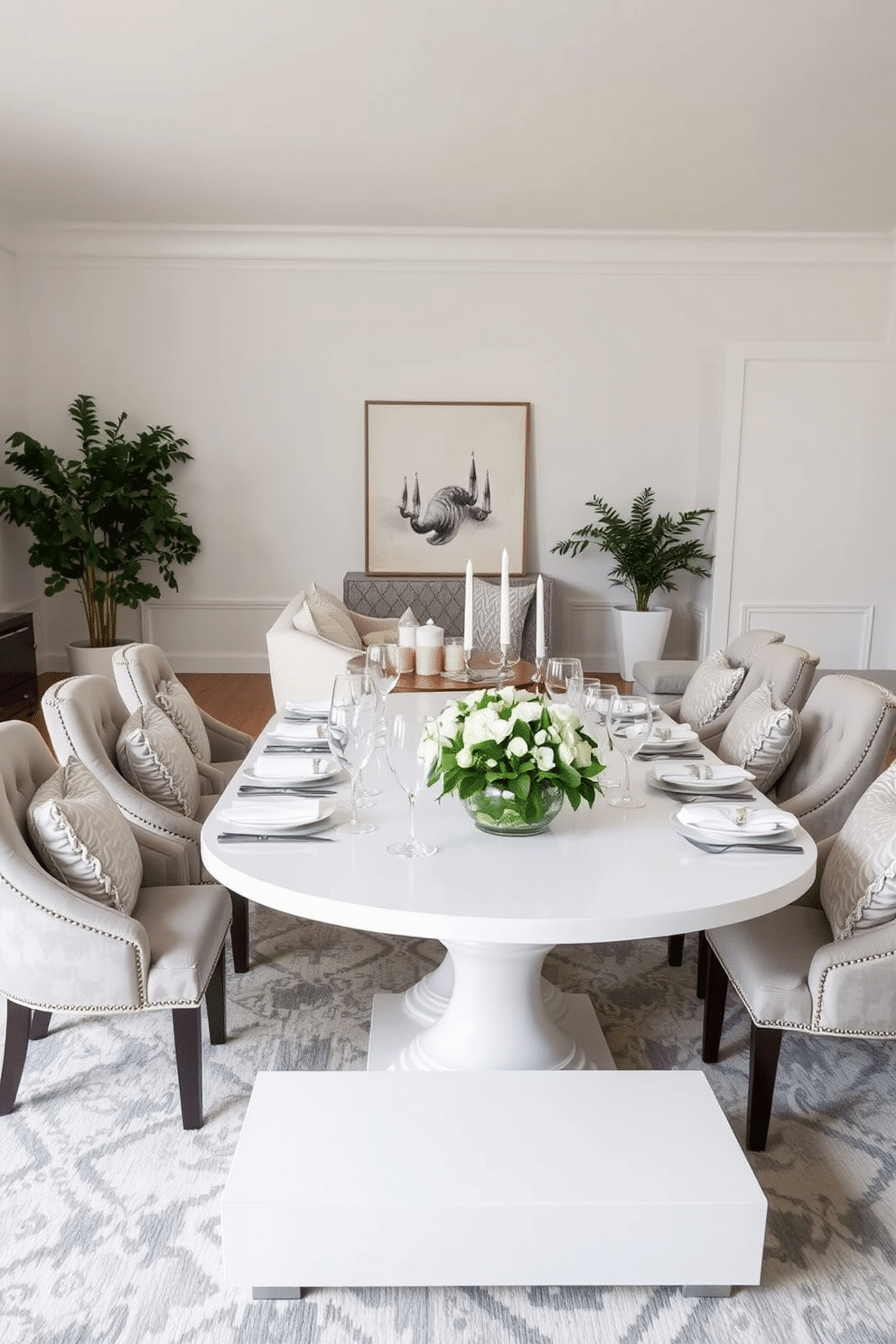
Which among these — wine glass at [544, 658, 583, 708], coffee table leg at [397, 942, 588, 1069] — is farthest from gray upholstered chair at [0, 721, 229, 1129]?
wine glass at [544, 658, 583, 708]

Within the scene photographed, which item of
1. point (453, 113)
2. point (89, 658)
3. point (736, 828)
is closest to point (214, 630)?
point (89, 658)

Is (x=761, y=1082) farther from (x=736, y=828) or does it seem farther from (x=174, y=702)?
(x=174, y=702)

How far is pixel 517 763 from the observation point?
190cm

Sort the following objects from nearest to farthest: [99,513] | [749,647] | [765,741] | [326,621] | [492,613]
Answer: [765,741], [749,647], [326,621], [492,613], [99,513]

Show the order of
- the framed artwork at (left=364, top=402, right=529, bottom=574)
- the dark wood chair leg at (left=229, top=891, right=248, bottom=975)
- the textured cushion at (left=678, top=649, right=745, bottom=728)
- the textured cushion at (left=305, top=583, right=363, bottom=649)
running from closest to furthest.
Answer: the dark wood chair leg at (left=229, top=891, right=248, bottom=975), the textured cushion at (left=678, top=649, right=745, bottom=728), the textured cushion at (left=305, top=583, right=363, bottom=649), the framed artwork at (left=364, top=402, right=529, bottom=574)

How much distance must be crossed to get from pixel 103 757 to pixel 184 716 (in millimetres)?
547

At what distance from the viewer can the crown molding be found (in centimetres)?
655

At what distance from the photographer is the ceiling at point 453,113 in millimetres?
3654

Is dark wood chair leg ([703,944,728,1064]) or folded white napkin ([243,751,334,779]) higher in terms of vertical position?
folded white napkin ([243,751,334,779])

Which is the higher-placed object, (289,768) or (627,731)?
(627,731)

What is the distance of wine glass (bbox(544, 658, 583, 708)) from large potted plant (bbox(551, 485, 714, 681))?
4.15 m

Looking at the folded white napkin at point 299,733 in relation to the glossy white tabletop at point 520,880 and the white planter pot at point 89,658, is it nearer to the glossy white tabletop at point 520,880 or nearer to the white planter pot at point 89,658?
the glossy white tabletop at point 520,880

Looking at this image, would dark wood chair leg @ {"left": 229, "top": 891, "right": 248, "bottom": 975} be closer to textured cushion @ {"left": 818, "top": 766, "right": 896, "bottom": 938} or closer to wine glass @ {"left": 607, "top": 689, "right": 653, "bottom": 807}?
wine glass @ {"left": 607, "top": 689, "right": 653, "bottom": 807}

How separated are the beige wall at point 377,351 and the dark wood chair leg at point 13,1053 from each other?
5.05 m
